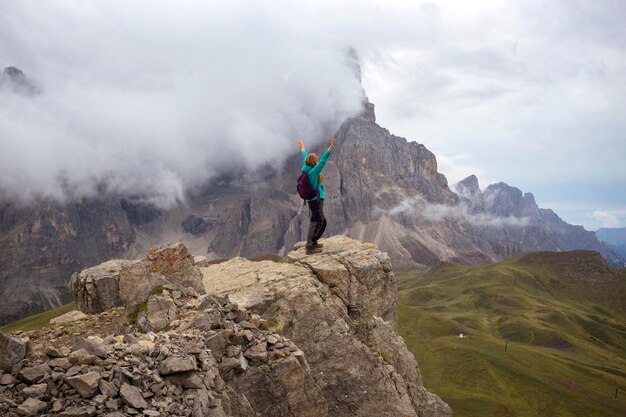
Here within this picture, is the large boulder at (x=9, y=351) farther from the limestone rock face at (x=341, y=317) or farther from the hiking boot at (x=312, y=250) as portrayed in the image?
the hiking boot at (x=312, y=250)

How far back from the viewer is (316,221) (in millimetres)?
31047

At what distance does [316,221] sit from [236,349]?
1530 cm

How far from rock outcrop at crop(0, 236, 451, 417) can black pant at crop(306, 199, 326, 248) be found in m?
1.51

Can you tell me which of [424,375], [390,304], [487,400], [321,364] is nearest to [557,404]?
[487,400]

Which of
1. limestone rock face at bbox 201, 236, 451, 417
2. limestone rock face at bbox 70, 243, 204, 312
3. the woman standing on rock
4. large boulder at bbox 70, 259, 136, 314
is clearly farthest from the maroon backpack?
large boulder at bbox 70, 259, 136, 314

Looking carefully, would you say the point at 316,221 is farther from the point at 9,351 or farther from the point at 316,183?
the point at 9,351

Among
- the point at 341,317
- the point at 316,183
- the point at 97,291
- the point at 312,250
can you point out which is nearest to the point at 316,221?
the point at 312,250

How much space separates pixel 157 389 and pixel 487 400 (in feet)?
463

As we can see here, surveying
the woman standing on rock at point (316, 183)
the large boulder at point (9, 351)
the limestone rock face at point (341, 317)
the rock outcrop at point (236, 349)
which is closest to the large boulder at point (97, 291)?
the rock outcrop at point (236, 349)

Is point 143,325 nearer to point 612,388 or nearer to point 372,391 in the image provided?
point 372,391

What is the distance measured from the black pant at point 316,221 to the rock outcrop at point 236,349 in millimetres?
1510

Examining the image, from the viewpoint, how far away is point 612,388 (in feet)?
554

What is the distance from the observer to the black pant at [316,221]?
29.4 meters

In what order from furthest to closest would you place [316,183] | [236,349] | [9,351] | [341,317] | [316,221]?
[316,221] < [316,183] < [341,317] < [236,349] < [9,351]
